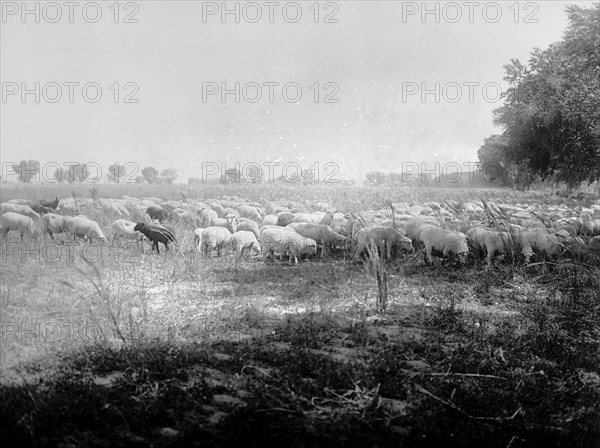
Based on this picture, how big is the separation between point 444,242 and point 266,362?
22.6ft

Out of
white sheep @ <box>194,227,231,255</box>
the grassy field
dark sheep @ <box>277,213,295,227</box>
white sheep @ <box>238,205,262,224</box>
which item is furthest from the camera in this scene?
white sheep @ <box>238,205,262,224</box>

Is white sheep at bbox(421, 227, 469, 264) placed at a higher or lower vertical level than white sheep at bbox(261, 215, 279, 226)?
lower

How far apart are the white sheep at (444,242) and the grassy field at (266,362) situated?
9.03 feet

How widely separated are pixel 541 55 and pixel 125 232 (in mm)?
13030

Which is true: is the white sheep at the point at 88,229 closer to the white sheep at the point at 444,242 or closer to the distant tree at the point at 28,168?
the distant tree at the point at 28,168

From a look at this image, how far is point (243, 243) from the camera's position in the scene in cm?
1122

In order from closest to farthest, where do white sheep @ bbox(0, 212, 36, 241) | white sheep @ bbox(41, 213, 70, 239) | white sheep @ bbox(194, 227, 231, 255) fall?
1. white sheep @ bbox(0, 212, 36, 241)
2. white sheep @ bbox(41, 213, 70, 239)
3. white sheep @ bbox(194, 227, 231, 255)

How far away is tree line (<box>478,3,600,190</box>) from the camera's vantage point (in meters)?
12.9

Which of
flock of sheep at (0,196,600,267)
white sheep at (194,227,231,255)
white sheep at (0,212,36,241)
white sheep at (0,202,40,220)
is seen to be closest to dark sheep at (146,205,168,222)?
flock of sheep at (0,196,600,267)

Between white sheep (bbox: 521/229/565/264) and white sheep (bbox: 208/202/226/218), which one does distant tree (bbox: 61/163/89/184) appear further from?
white sheep (bbox: 208/202/226/218)

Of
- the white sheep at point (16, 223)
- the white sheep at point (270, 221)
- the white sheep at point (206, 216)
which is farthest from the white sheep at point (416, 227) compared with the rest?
the white sheep at point (16, 223)

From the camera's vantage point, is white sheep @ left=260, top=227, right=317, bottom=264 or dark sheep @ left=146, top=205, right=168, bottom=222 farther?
dark sheep @ left=146, top=205, right=168, bottom=222

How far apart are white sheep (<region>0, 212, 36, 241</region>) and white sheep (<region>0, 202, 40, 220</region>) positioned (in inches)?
3.5

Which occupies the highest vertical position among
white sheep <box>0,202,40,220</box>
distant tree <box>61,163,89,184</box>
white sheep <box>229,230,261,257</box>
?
distant tree <box>61,163,89,184</box>
